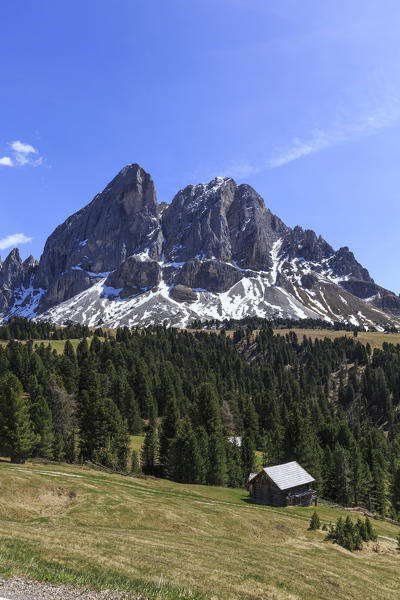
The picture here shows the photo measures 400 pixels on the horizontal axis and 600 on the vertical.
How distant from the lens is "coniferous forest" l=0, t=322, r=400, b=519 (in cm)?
6197

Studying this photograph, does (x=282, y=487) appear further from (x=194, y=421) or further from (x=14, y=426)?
(x=14, y=426)

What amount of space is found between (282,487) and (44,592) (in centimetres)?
4721

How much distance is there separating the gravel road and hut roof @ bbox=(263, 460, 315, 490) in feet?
150

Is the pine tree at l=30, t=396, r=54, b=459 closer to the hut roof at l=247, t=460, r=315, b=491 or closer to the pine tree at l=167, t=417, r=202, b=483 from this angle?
the pine tree at l=167, t=417, r=202, b=483

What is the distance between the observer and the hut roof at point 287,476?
53.9 metres

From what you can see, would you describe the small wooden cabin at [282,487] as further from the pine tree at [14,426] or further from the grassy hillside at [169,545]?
the pine tree at [14,426]

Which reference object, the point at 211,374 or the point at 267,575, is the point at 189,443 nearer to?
the point at 267,575

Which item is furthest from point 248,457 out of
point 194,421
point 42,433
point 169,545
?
point 169,545

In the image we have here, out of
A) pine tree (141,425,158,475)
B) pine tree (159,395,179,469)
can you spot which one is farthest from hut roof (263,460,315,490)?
pine tree (141,425,158,475)

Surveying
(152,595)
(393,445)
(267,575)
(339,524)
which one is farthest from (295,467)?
(393,445)

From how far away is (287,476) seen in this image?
181 ft

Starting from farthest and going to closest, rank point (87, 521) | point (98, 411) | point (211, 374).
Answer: point (211, 374), point (98, 411), point (87, 521)

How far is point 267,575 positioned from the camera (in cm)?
2006

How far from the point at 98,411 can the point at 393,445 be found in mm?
86839
